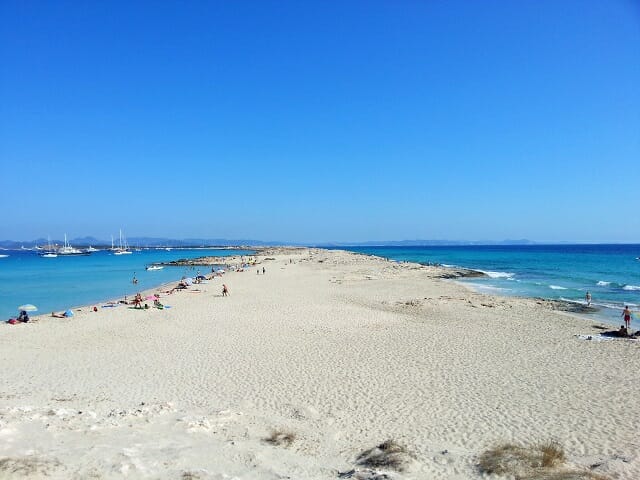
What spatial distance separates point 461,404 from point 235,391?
208 inches

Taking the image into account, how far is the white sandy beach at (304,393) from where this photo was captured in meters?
6.81

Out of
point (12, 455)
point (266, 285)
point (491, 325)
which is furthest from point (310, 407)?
point (266, 285)

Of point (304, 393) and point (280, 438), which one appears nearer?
point (280, 438)

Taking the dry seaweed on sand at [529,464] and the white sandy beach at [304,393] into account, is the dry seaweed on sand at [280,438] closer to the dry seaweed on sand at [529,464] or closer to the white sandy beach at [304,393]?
the white sandy beach at [304,393]

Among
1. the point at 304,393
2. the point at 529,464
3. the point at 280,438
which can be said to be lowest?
the point at 304,393

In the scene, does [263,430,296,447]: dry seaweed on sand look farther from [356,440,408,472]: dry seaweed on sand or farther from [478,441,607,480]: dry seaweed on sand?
[478,441,607,480]: dry seaweed on sand

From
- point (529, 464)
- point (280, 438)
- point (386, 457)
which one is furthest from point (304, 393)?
point (529, 464)

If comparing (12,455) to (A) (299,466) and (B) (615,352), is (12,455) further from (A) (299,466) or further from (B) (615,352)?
(B) (615,352)

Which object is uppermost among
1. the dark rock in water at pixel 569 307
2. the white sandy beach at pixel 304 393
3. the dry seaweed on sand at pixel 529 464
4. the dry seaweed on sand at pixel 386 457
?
the dry seaweed on sand at pixel 529 464

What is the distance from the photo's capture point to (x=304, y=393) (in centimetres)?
1052

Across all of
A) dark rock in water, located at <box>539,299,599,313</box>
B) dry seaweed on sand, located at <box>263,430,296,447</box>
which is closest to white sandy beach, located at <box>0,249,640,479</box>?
dry seaweed on sand, located at <box>263,430,296,447</box>

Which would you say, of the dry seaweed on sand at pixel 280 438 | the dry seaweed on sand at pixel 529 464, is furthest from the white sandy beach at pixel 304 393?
the dry seaweed on sand at pixel 529 464

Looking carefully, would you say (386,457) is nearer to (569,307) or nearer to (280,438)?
(280,438)

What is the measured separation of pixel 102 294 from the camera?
33344mm
